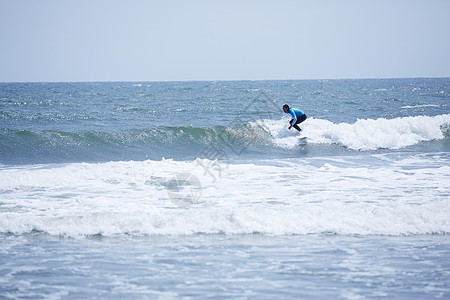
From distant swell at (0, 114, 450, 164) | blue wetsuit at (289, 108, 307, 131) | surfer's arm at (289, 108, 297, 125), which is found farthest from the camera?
blue wetsuit at (289, 108, 307, 131)

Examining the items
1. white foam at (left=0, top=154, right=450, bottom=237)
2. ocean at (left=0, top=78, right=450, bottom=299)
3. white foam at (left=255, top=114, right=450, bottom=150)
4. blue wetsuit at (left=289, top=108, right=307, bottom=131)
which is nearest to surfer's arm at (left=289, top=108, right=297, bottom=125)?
blue wetsuit at (left=289, top=108, right=307, bottom=131)

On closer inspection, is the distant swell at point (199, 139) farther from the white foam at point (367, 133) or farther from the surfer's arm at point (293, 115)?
the surfer's arm at point (293, 115)

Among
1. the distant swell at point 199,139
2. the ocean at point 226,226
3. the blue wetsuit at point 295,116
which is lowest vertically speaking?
the ocean at point 226,226

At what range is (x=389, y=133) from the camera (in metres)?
17.6

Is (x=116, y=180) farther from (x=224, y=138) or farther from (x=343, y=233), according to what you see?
(x=224, y=138)

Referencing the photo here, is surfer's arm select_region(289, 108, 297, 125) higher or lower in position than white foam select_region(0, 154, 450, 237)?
higher

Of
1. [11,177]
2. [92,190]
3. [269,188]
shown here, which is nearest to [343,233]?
[269,188]

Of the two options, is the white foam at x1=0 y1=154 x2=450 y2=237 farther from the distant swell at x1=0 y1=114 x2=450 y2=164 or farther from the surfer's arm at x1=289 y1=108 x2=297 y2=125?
the surfer's arm at x1=289 y1=108 x2=297 y2=125

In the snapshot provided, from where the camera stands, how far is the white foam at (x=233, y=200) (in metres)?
6.53

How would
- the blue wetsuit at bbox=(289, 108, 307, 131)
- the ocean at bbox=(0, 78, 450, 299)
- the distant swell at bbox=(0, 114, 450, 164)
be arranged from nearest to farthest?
the ocean at bbox=(0, 78, 450, 299)
the distant swell at bbox=(0, 114, 450, 164)
the blue wetsuit at bbox=(289, 108, 307, 131)

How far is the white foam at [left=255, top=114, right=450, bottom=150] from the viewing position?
16.2 meters

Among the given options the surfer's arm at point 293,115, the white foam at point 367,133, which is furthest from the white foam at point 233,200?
the white foam at point 367,133

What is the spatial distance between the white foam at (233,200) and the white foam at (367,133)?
4.58 metres

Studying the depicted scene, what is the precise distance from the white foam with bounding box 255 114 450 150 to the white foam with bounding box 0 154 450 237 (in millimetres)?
4582
